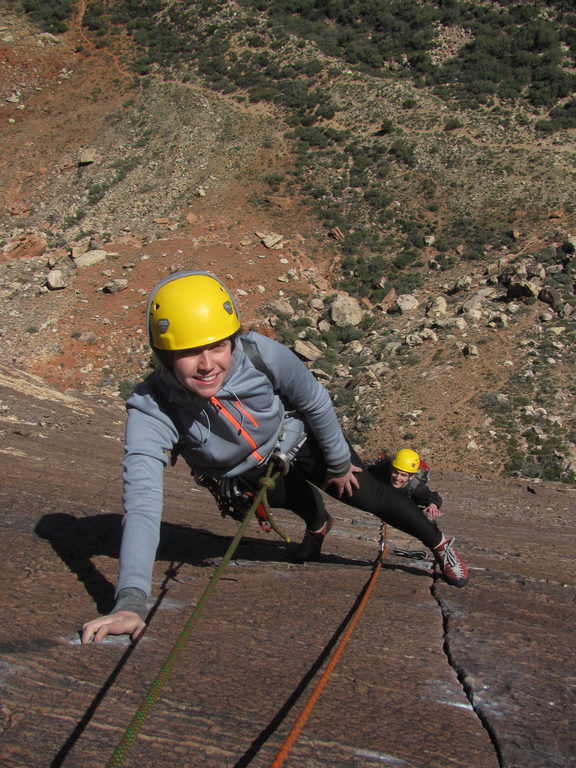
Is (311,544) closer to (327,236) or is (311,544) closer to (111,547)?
(111,547)

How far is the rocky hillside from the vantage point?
17.4 metres

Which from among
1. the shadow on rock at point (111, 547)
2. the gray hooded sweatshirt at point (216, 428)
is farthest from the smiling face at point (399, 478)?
the gray hooded sweatshirt at point (216, 428)

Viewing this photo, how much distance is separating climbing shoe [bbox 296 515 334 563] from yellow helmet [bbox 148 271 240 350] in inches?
77.7

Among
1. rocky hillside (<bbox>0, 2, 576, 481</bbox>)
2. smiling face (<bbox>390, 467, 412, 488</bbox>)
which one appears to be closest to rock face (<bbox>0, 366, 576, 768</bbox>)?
smiling face (<bbox>390, 467, 412, 488</bbox>)

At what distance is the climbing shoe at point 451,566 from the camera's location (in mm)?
3902

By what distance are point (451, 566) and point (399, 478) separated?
1.30 m

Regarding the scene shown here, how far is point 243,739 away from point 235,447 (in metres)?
1.23

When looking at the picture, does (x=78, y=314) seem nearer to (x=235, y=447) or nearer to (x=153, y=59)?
(x=235, y=447)

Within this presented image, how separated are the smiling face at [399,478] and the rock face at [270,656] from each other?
1.97ft

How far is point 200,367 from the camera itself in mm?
2508

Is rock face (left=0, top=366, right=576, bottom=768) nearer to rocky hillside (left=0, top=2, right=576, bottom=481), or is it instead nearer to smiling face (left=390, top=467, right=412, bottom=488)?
smiling face (left=390, top=467, right=412, bottom=488)

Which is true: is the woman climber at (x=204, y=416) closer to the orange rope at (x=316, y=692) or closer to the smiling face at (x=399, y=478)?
the orange rope at (x=316, y=692)

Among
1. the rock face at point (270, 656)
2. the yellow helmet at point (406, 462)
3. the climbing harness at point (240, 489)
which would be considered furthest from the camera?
the yellow helmet at point (406, 462)

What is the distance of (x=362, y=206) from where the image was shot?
32281mm
